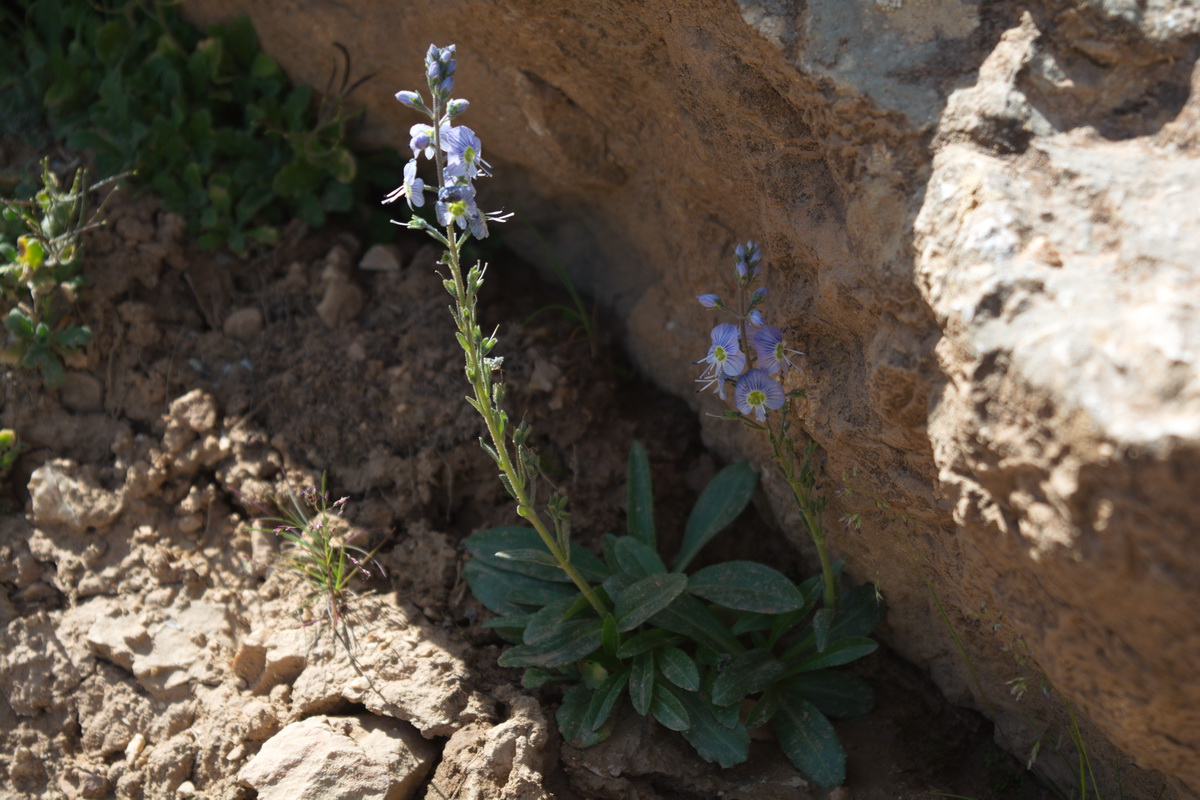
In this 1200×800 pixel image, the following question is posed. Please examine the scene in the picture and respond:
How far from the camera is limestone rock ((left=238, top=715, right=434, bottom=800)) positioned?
8.08 feet

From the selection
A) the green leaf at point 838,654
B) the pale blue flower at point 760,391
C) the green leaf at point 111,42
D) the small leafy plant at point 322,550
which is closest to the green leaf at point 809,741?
the green leaf at point 838,654

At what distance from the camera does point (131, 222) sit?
3465 millimetres

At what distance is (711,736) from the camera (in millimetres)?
2600

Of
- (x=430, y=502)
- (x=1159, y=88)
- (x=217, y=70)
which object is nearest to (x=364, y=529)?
(x=430, y=502)

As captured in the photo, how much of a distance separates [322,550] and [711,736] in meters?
1.36

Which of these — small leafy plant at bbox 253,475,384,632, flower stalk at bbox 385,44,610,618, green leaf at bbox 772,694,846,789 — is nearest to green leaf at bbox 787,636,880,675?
green leaf at bbox 772,694,846,789

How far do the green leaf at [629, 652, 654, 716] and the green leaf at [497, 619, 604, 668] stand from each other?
0.13 meters

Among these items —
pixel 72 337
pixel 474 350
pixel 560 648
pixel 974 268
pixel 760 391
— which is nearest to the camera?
pixel 974 268

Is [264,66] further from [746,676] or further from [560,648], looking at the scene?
[746,676]

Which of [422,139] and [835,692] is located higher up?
[422,139]

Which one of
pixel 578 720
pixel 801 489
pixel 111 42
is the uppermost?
pixel 111 42

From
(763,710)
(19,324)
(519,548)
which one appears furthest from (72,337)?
(763,710)

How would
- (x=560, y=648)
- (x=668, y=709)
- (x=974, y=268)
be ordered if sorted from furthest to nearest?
(x=560, y=648), (x=668, y=709), (x=974, y=268)

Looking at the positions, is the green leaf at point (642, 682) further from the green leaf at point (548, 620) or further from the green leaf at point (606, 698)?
the green leaf at point (548, 620)
